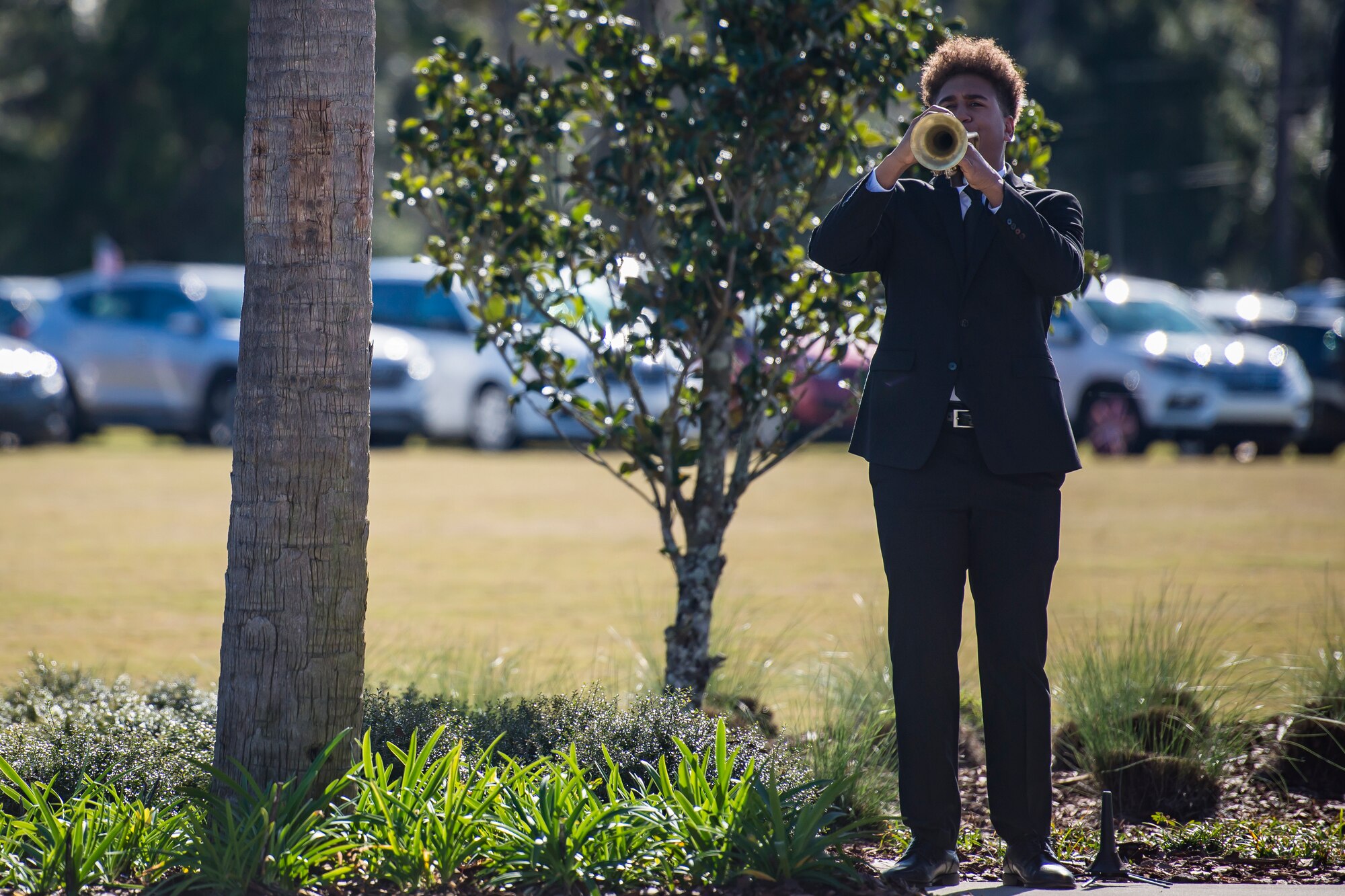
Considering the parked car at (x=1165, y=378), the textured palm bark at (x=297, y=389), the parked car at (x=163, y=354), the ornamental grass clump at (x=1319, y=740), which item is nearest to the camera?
the textured palm bark at (x=297, y=389)

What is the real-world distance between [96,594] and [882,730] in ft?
18.3

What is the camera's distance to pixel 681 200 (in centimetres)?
521

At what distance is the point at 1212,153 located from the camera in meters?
41.8

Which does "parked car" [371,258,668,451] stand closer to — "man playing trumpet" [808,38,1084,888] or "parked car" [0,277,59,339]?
"parked car" [0,277,59,339]

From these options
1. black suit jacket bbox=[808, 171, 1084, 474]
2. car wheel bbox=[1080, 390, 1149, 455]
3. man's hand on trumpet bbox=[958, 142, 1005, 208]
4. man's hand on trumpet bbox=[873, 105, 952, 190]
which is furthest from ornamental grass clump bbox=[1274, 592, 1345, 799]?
car wheel bbox=[1080, 390, 1149, 455]

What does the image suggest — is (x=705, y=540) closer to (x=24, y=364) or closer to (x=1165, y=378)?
(x=1165, y=378)

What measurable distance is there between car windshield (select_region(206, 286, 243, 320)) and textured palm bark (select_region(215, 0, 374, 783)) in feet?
51.9

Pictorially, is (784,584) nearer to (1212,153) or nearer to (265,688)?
(265,688)

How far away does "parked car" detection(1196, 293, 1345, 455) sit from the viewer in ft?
65.0

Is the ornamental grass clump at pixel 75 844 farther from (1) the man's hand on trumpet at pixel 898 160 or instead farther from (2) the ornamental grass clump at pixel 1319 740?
(2) the ornamental grass clump at pixel 1319 740

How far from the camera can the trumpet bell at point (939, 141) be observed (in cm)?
353

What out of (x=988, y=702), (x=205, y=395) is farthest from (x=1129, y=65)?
(x=988, y=702)

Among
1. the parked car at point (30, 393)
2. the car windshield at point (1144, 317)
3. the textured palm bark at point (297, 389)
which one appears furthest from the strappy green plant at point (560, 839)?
the parked car at point (30, 393)

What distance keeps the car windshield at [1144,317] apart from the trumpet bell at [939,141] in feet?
50.4
